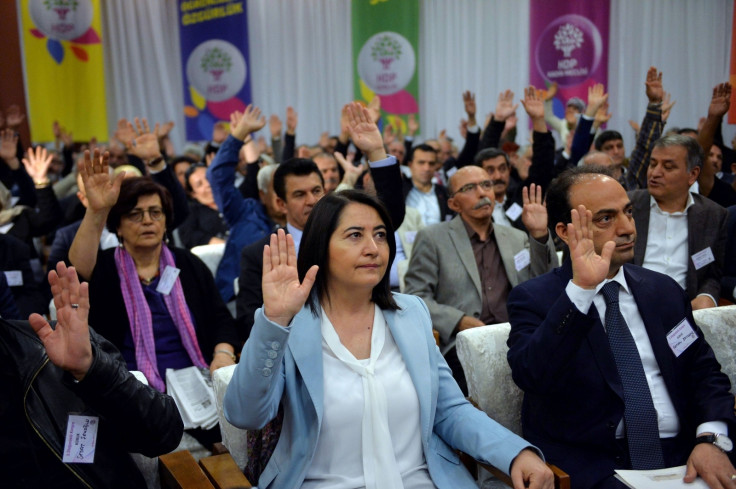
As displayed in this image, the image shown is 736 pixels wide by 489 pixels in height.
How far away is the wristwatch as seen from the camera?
1.98m

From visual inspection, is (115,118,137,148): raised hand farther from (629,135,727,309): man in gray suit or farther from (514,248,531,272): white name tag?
(629,135,727,309): man in gray suit

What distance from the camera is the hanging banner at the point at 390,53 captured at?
922 cm

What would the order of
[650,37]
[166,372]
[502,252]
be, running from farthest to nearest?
1. [650,37]
2. [502,252]
3. [166,372]

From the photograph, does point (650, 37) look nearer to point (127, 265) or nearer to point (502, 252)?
point (502, 252)

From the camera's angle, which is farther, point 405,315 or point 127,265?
point 127,265

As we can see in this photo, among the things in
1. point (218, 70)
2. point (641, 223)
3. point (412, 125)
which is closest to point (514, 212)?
point (641, 223)

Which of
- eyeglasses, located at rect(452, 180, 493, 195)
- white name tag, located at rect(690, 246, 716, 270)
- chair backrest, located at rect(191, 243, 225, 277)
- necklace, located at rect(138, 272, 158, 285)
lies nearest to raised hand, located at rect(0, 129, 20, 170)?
chair backrest, located at rect(191, 243, 225, 277)

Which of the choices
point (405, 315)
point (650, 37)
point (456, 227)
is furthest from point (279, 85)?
point (405, 315)

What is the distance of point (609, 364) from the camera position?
2.04m

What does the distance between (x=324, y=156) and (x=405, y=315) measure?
3.79 m

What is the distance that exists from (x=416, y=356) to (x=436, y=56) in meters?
8.02

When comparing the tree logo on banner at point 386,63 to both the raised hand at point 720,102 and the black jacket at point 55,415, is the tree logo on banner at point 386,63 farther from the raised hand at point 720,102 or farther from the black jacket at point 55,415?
the black jacket at point 55,415

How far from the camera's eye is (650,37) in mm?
8391

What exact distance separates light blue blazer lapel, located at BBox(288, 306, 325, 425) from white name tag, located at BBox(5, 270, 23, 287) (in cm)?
248
